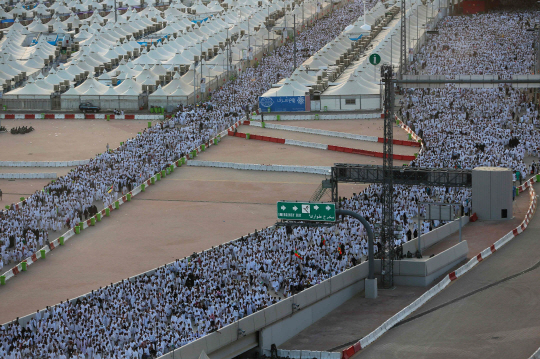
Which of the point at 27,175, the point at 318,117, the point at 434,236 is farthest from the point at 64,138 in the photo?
the point at 434,236

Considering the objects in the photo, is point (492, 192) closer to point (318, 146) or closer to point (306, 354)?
point (306, 354)

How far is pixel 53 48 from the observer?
103938mm

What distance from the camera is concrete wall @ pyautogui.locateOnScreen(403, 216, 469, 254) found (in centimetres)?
4278

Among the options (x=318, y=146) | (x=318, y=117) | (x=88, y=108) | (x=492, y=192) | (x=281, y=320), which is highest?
(x=88, y=108)

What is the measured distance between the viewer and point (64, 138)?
2813 inches

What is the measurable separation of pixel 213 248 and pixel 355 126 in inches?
1175

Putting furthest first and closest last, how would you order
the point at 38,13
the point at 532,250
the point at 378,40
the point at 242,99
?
the point at 38,13 < the point at 378,40 < the point at 242,99 < the point at 532,250

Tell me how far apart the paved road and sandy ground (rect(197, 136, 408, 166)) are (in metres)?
20.3

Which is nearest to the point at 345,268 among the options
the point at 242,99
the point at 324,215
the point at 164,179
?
the point at 324,215

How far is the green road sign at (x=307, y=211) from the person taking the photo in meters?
38.0

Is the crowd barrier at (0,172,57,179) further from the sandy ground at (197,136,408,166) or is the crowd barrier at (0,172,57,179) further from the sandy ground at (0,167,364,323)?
the sandy ground at (197,136,408,166)

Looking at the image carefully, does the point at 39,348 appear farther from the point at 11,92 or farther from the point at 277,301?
the point at 11,92

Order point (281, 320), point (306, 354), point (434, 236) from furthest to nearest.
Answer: point (434, 236) → point (281, 320) → point (306, 354)

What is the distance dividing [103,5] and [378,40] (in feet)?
169
